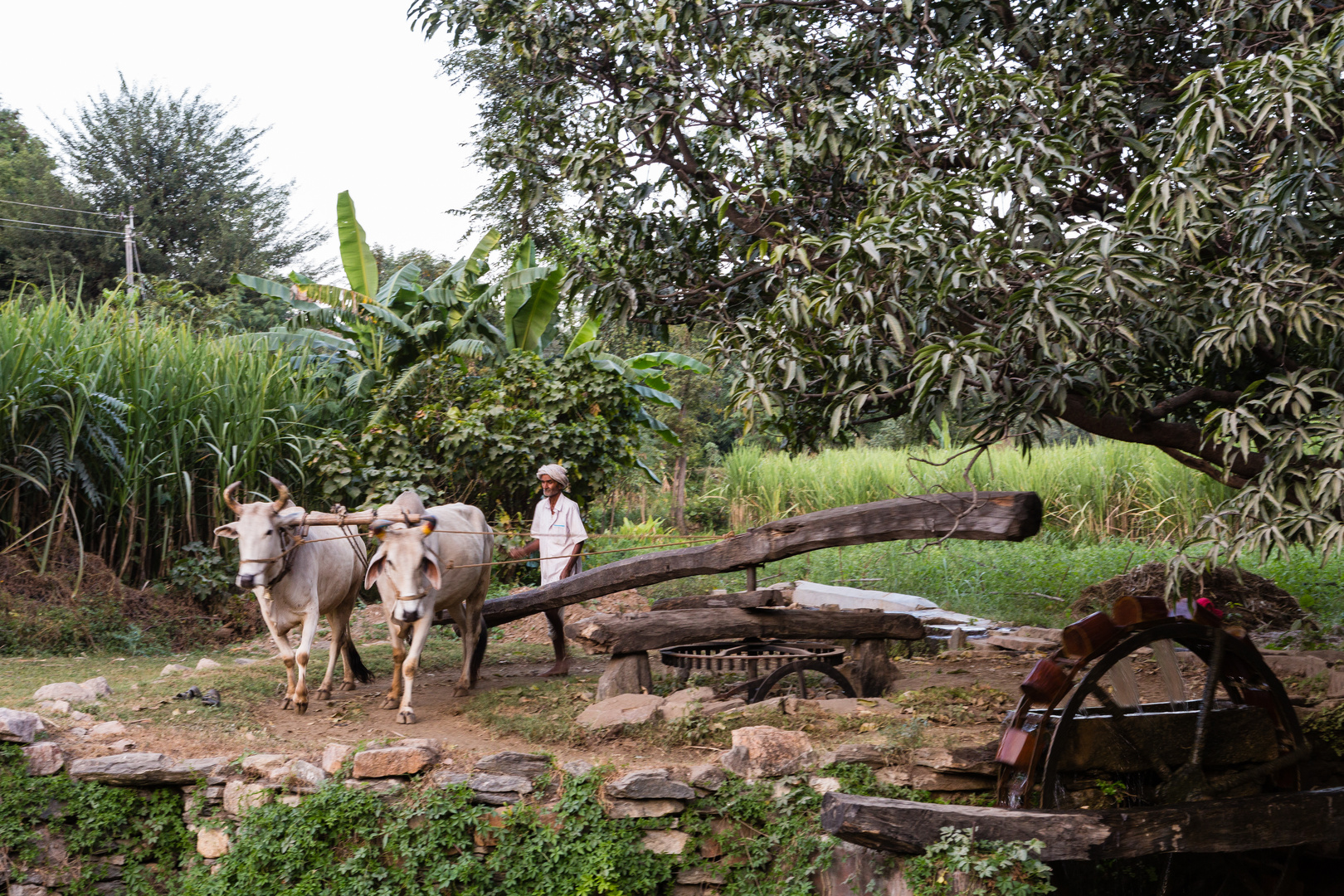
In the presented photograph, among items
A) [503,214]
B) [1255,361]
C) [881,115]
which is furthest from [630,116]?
[503,214]

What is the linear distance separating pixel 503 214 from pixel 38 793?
11334 mm

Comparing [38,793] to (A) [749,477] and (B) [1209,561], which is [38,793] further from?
(A) [749,477]

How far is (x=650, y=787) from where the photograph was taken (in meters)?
4.78

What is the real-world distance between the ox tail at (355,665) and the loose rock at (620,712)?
202 cm

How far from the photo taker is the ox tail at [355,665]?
681 cm

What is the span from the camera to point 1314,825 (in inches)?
181

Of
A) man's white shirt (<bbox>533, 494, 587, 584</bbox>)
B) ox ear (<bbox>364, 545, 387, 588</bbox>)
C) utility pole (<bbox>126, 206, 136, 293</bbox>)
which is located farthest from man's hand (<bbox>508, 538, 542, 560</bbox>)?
utility pole (<bbox>126, 206, 136, 293</bbox>)

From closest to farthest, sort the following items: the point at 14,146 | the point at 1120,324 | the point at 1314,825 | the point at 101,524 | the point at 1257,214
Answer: the point at 1257,214, the point at 1120,324, the point at 1314,825, the point at 101,524, the point at 14,146

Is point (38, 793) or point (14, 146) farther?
point (14, 146)

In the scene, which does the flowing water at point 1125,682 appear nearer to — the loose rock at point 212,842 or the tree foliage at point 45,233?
the loose rock at point 212,842

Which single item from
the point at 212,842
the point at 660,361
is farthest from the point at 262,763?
the point at 660,361

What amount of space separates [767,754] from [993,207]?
281cm

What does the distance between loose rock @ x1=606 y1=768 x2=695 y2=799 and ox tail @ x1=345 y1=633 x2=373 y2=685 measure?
2.80m

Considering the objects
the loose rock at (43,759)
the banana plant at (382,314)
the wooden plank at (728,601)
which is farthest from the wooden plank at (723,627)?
the banana plant at (382,314)
